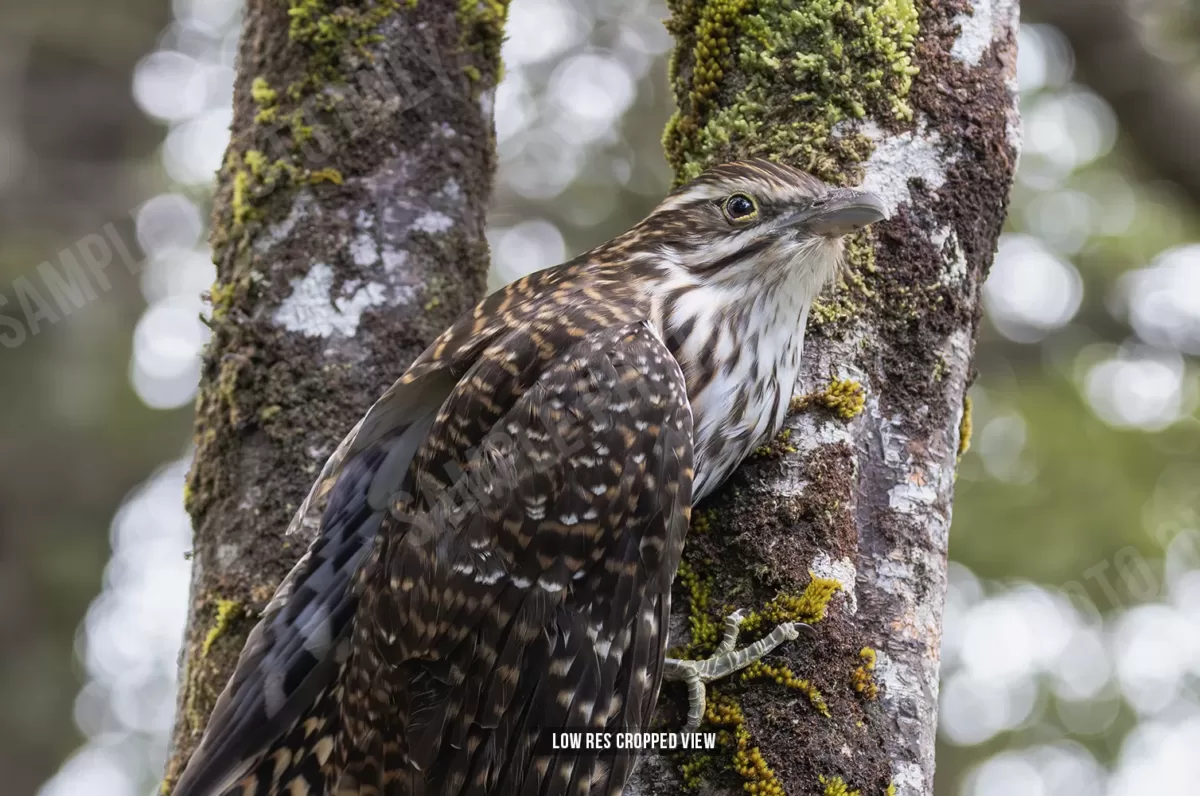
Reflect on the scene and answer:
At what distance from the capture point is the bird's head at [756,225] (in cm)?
264

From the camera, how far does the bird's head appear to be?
2.64 m

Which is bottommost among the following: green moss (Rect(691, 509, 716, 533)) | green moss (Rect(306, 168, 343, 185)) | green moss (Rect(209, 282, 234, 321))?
green moss (Rect(691, 509, 716, 533))

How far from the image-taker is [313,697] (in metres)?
2.75

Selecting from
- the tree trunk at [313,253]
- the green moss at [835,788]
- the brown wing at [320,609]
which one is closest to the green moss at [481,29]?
the tree trunk at [313,253]

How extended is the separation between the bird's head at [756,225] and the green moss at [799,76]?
5.1 inches

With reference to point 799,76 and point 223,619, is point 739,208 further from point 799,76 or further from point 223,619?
point 223,619

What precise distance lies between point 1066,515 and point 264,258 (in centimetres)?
499

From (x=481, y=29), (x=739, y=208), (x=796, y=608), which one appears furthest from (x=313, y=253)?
(x=796, y=608)

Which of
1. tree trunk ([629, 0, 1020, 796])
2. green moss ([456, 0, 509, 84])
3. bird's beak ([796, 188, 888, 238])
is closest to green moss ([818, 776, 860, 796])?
tree trunk ([629, 0, 1020, 796])

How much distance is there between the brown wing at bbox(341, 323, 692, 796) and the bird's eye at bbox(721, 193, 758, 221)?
0.63 m

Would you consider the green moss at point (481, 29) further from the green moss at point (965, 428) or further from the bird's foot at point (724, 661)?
the bird's foot at point (724, 661)

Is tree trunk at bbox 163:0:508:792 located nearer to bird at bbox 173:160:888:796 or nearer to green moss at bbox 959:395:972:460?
bird at bbox 173:160:888:796

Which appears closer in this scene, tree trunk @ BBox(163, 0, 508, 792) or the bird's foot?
the bird's foot

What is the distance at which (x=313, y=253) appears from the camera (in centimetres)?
318
